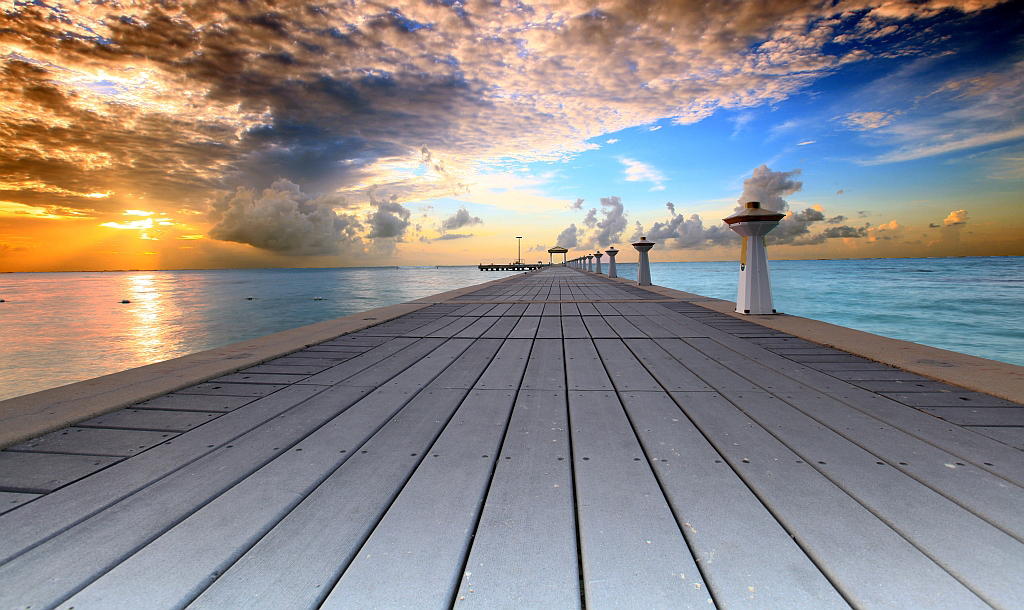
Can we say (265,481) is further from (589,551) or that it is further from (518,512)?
(589,551)

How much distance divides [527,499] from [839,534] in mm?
787

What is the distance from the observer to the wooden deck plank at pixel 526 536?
3.02 ft

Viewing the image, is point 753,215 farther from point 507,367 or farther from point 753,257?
point 507,367

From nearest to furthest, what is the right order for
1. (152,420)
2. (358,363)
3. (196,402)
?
1. (152,420)
2. (196,402)
3. (358,363)

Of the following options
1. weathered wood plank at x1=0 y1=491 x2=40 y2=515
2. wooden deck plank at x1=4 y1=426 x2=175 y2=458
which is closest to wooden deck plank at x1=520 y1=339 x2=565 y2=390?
wooden deck plank at x1=4 y1=426 x2=175 y2=458

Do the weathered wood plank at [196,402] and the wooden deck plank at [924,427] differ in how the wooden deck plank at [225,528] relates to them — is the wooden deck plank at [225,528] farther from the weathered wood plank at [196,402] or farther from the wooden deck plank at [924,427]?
the wooden deck plank at [924,427]

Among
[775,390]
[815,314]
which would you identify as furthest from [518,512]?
[815,314]

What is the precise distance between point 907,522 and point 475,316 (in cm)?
489

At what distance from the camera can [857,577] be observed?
37.6 inches

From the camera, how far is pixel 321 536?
113 cm

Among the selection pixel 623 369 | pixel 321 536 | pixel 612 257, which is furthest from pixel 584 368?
pixel 612 257

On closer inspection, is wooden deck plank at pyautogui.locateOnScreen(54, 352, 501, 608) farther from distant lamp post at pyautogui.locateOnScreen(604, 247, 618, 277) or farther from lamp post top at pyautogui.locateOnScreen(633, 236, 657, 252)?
distant lamp post at pyautogui.locateOnScreen(604, 247, 618, 277)

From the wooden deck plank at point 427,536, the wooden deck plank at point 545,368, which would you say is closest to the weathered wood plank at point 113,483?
the wooden deck plank at point 427,536

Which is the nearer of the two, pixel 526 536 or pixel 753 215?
pixel 526 536
